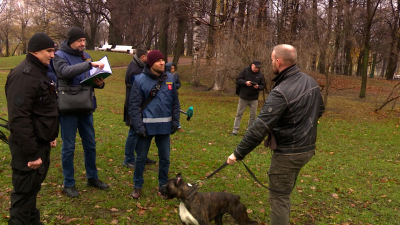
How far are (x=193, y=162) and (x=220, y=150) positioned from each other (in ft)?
4.69

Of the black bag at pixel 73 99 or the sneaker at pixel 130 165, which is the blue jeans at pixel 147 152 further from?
the sneaker at pixel 130 165

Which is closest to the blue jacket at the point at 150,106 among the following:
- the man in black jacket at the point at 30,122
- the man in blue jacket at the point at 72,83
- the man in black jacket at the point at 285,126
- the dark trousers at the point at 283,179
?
the man in blue jacket at the point at 72,83

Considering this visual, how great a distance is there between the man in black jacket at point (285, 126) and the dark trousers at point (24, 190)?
6.84 feet

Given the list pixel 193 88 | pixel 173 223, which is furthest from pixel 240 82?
pixel 193 88

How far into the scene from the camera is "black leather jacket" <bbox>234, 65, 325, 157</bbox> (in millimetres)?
3318

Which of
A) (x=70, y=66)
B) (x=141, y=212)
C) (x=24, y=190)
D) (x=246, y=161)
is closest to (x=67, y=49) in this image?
(x=70, y=66)

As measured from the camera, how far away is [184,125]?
1170 centimetres

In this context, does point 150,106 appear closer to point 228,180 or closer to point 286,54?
point 286,54

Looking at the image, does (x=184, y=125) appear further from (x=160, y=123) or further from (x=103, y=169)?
(x=160, y=123)

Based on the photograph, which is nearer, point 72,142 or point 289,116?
point 289,116

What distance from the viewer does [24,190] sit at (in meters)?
3.49

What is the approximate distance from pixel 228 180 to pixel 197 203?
8.39 ft

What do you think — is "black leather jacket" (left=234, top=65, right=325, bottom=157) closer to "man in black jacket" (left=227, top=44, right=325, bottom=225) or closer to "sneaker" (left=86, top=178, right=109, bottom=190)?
"man in black jacket" (left=227, top=44, right=325, bottom=225)

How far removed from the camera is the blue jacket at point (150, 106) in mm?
4723
